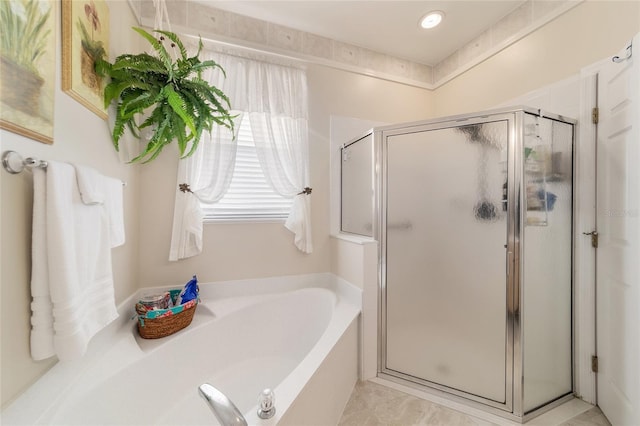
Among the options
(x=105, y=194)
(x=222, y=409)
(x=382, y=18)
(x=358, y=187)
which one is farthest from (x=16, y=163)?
(x=382, y=18)

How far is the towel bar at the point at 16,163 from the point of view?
632 mm

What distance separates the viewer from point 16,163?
0.66 metres

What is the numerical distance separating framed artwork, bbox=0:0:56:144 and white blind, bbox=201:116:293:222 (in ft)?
3.52

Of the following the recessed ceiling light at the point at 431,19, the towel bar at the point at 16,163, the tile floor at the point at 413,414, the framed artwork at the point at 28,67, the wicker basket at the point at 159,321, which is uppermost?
the recessed ceiling light at the point at 431,19

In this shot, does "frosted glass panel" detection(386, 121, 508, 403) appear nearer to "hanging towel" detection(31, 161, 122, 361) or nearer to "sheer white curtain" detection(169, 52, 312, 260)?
"sheer white curtain" detection(169, 52, 312, 260)

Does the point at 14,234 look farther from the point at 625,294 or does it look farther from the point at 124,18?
the point at 625,294

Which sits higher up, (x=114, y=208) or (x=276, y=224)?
(x=114, y=208)

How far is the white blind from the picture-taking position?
6.10 feet

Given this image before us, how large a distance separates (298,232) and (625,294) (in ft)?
6.23

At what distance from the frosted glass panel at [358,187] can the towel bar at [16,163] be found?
1613mm

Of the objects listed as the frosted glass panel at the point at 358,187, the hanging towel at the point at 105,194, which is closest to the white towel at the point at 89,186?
the hanging towel at the point at 105,194

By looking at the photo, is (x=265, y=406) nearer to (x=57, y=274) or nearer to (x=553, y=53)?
(x=57, y=274)

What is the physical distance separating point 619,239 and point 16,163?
8.17 feet

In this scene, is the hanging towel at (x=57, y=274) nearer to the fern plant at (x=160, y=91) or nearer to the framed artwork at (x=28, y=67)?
the framed artwork at (x=28, y=67)
